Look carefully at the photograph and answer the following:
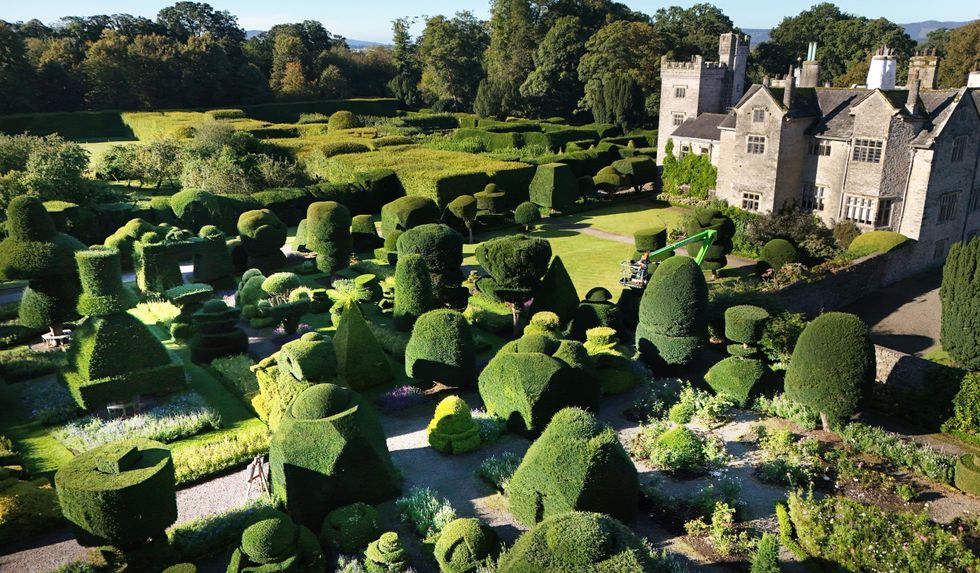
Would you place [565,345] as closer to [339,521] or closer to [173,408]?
[339,521]

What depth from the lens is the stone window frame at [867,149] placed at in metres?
33.1

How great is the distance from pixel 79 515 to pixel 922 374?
21.0 m

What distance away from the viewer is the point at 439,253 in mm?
26844

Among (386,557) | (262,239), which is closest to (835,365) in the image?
(386,557)

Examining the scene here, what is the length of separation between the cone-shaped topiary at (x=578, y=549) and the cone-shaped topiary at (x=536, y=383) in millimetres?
7336

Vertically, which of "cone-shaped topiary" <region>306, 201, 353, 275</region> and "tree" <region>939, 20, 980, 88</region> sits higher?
"tree" <region>939, 20, 980, 88</region>

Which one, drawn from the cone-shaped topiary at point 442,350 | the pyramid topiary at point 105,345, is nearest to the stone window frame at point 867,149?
the cone-shaped topiary at point 442,350

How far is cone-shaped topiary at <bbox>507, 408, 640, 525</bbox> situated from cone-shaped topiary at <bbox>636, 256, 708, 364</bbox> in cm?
803

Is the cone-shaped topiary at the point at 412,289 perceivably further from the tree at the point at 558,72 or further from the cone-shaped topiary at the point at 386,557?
the tree at the point at 558,72

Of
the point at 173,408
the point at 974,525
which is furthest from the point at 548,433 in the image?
the point at 173,408

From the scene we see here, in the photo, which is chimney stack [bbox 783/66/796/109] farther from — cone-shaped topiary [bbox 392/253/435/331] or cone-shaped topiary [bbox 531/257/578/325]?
cone-shaped topiary [bbox 392/253/435/331]

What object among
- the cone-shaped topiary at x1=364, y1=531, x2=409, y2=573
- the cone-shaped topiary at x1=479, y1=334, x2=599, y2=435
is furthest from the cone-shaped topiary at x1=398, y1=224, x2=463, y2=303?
the cone-shaped topiary at x1=364, y1=531, x2=409, y2=573

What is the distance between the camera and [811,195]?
122ft

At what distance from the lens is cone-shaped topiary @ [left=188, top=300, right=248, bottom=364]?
23078 millimetres
